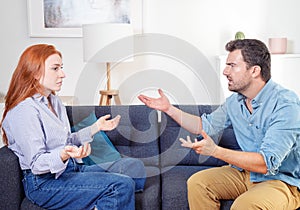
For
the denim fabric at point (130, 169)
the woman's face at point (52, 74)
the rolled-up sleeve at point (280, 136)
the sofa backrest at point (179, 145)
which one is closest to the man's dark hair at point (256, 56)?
the rolled-up sleeve at point (280, 136)

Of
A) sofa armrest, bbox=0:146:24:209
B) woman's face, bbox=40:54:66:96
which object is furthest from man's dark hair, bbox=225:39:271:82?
sofa armrest, bbox=0:146:24:209

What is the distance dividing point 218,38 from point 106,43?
1.13 metres

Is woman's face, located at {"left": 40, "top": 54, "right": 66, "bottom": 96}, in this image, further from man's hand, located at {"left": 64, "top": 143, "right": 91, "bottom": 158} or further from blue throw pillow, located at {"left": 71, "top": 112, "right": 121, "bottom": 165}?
blue throw pillow, located at {"left": 71, "top": 112, "right": 121, "bottom": 165}

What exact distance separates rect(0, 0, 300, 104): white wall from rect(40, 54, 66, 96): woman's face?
5.86 feet

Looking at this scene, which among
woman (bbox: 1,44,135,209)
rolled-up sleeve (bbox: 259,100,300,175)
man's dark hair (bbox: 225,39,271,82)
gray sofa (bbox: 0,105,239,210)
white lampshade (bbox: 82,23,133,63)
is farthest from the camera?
white lampshade (bbox: 82,23,133,63)

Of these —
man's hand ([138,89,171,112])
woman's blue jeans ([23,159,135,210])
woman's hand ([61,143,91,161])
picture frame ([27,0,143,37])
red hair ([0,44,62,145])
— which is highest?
picture frame ([27,0,143,37])

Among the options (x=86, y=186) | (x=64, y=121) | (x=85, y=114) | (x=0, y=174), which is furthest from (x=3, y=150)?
(x=85, y=114)

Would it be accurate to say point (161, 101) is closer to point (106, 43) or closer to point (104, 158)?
point (104, 158)

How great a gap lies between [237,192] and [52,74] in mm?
1064

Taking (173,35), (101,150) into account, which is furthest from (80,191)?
(173,35)

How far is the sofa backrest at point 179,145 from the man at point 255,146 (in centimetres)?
45

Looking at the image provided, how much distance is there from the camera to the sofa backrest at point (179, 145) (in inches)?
107

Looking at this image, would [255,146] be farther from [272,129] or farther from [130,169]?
[130,169]

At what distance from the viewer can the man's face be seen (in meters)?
2.13
